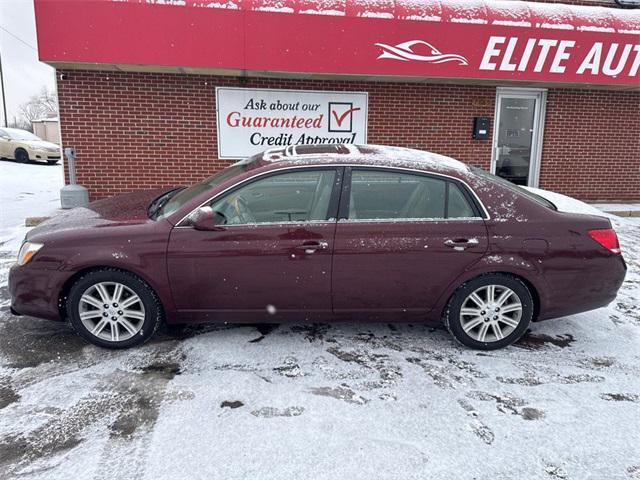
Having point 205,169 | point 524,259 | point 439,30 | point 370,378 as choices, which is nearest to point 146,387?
point 370,378

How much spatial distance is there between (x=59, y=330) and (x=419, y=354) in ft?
9.77

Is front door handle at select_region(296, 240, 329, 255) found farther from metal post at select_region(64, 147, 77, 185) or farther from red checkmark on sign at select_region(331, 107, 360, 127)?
metal post at select_region(64, 147, 77, 185)

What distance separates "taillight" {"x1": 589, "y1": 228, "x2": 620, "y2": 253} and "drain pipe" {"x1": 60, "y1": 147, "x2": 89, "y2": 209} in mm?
7143

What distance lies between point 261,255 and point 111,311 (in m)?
1.23

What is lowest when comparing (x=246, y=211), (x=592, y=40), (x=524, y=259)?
(x=524, y=259)

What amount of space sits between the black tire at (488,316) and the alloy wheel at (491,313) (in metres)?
0.02

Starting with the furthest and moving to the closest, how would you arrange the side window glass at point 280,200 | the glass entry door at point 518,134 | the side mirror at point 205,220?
the glass entry door at point 518,134, the side window glass at point 280,200, the side mirror at point 205,220

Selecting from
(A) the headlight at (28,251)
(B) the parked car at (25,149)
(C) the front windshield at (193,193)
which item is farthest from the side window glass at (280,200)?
(B) the parked car at (25,149)

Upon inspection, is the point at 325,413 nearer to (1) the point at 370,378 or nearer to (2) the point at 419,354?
(1) the point at 370,378

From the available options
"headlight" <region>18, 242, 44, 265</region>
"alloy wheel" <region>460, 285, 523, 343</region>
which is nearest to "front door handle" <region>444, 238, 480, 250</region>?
"alloy wheel" <region>460, 285, 523, 343</region>

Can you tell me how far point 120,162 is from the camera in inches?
311

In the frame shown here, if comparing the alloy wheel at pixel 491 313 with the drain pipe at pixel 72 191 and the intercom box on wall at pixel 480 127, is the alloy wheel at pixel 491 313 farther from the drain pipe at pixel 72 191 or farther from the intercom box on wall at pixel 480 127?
the drain pipe at pixel 72 191

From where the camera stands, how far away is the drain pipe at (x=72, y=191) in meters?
7.45

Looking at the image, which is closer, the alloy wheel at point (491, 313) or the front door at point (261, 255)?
the front door at point (261, 255)
